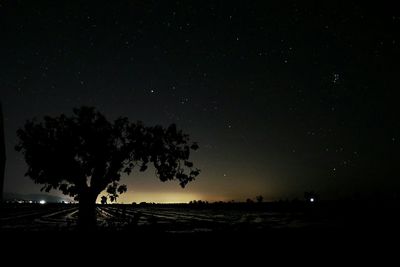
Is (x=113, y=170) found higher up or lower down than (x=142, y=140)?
lower down

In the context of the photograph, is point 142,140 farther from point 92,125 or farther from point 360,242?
point 360,242

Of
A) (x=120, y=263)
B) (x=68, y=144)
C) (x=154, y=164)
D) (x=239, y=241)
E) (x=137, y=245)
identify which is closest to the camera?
(x=120, y=263)

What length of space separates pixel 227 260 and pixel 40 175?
21537 mm

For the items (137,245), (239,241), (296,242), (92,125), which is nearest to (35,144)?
(92,125)

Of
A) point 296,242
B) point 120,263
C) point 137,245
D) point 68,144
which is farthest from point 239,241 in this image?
point 68,144

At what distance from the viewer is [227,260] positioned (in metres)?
14.8

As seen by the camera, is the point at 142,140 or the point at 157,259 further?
the point at 142,140

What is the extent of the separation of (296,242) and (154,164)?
16017 millimetres

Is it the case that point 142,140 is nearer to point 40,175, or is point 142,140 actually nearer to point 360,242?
point 40,175

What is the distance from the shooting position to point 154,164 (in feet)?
107

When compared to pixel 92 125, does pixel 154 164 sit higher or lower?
lower

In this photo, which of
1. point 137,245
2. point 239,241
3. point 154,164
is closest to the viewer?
point 137,245

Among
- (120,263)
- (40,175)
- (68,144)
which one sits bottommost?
(120,263)

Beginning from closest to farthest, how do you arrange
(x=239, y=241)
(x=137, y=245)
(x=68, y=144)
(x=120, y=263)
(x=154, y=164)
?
(x=120, y=263) < (x=137, y=245) < (x=239, y=241) < (x=68, y=144) < (x=154, y=164)
